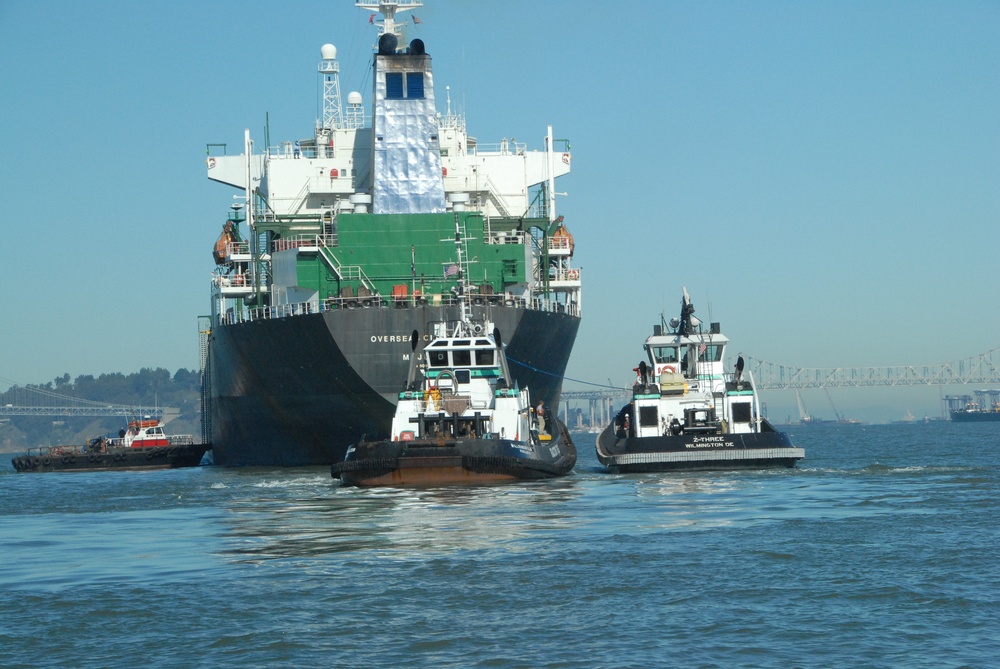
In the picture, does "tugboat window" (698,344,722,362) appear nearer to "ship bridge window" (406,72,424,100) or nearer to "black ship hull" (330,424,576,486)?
"black ship hull" (330,424,576,486)

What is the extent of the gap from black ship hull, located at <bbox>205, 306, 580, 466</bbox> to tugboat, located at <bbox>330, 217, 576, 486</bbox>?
3.64 meters

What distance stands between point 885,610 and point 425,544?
891 centimetres

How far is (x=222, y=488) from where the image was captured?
41625mm

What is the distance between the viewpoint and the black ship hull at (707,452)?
132 ft

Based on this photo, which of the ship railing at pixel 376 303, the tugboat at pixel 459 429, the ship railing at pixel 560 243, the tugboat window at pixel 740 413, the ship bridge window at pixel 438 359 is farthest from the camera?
the ship railing at pixel 560 243

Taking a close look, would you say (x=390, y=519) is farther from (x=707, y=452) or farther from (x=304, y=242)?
(x=304, y=242)

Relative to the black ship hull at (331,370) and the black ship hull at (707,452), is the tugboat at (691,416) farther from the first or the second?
the black ship hull at (331,370)

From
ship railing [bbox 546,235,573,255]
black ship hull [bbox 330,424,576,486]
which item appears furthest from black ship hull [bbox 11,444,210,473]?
black ship hull [bbox 330,424,576,486]

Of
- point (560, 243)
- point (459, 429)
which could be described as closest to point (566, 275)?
point (560, 243)

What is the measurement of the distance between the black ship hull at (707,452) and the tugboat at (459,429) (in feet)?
7.52

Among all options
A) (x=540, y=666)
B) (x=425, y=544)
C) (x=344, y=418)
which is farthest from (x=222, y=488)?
(x=540, y=666)

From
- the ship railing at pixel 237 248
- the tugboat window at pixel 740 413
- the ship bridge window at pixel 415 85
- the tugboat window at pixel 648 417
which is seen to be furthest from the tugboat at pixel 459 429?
the ship railing at pixel 237 248

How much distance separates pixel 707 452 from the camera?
132 feet

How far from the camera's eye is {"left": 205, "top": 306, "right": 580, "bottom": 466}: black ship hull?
45.3 meters
